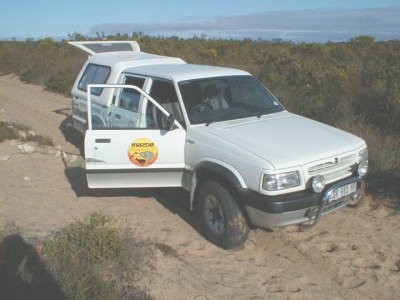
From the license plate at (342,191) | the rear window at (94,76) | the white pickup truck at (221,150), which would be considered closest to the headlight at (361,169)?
the white pickup truck at (221,150)

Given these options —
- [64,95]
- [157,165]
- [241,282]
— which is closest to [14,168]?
[157,165]

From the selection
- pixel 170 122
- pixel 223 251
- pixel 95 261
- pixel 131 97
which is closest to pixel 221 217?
pixel 223 251

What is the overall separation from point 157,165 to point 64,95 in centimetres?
1182

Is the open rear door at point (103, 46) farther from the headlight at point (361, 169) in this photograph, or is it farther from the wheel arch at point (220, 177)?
the headlight at point (361, 169)

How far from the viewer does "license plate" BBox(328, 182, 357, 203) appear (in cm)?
420

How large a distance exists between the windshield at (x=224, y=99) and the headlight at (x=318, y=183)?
141cm

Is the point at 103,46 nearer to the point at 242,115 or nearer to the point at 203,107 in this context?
the point at 203,107

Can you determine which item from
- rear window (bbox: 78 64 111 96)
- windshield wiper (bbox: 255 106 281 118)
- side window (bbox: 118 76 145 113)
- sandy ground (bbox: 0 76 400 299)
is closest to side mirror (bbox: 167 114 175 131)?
side window (bbox: 118 76 145 113)

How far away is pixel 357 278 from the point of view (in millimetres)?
4027

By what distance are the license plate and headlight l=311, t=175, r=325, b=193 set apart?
0.58 feet

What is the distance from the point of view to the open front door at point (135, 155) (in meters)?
4.94

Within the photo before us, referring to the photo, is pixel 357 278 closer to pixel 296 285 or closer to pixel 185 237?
pixel 296 285

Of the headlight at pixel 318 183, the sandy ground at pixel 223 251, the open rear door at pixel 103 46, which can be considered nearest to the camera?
the sandy ground at pixel 223 251

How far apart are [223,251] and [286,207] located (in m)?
0.98
